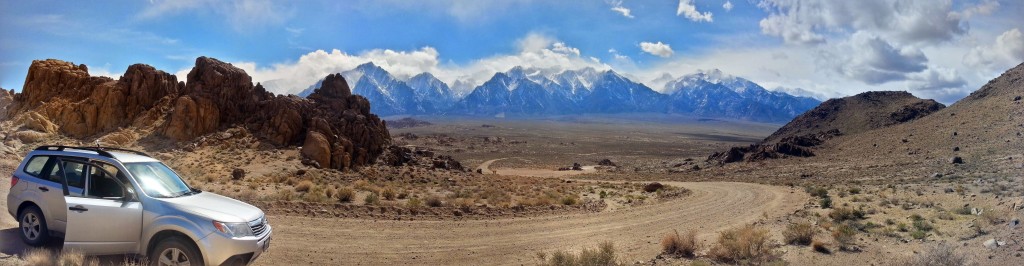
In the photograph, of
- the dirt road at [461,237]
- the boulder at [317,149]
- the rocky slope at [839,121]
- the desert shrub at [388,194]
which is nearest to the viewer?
the dirt road at [461,237]

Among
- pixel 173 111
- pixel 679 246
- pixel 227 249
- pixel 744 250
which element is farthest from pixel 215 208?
pixel 173 111

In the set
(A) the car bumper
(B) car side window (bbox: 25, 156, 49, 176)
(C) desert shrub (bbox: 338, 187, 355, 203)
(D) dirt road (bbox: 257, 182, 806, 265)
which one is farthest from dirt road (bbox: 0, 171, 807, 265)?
(C) desert shrub (bbox: 338, 187, 355, 203)

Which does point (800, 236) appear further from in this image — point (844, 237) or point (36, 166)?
point (36, 166)

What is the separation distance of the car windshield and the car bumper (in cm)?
131

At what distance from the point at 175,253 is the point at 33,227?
8.99 ft

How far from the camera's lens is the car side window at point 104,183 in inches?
308

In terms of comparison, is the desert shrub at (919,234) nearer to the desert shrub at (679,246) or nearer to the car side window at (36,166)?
the desert shrub at (679,246)

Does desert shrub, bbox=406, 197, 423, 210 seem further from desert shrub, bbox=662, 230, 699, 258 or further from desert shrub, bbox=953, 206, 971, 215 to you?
desert shrub, bbox=953, 206, 971, 215

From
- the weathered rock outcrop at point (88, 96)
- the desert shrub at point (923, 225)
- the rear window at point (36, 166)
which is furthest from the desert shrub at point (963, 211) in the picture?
the weathered rock outcrop at point (88, 96)

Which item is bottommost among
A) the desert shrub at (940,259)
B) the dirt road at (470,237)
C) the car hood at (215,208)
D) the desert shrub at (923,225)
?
the dirt road at (470,237)

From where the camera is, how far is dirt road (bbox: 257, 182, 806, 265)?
11.9 metres

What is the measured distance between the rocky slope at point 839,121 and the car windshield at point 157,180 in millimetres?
63105

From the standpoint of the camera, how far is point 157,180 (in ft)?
27.1

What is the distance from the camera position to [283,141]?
105ft
